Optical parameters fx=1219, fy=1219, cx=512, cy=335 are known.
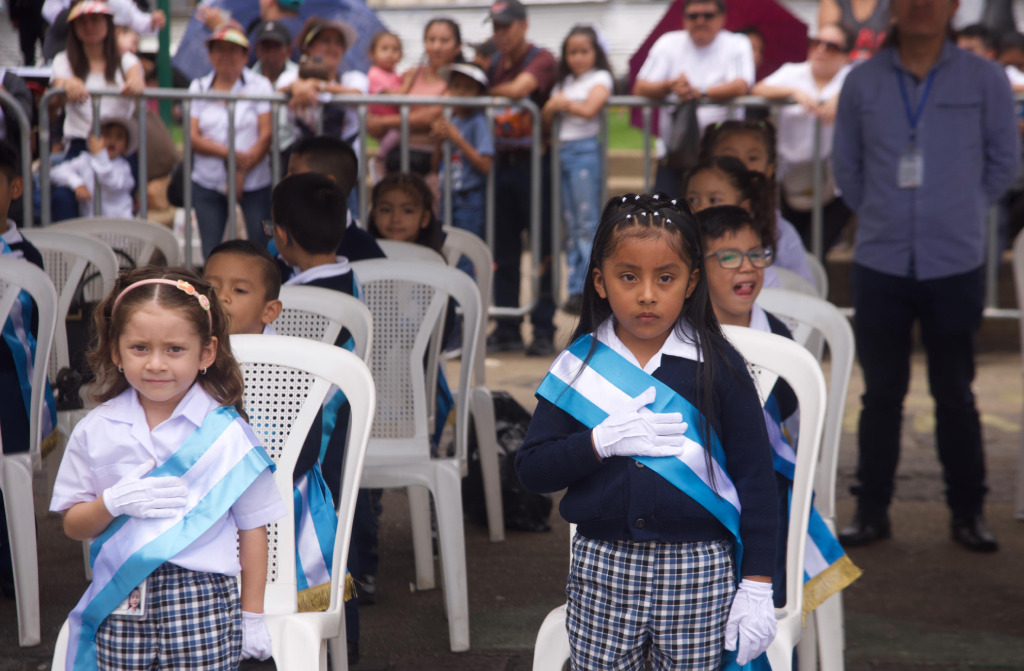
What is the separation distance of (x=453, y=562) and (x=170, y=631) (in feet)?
4.42

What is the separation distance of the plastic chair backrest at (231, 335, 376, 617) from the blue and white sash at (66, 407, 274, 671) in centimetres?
40

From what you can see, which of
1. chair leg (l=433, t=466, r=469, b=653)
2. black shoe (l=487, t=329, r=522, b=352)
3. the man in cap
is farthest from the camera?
black shoe (l=487, t=329, r=522, b=352)

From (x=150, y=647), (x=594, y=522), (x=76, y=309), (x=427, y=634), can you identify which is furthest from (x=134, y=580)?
(x=76, y=309)

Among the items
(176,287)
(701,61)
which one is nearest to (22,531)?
(176,287)

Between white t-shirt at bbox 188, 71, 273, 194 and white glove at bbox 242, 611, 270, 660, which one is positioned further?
white t-shirt at bbox 188, 71, 273, 194

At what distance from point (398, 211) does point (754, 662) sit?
2.75m

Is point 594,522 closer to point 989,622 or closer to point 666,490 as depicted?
point 666,490

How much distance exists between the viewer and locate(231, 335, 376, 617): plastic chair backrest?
2504mm

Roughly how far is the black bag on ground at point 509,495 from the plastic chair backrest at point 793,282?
47.3 inches

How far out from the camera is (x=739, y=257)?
9.37 feet

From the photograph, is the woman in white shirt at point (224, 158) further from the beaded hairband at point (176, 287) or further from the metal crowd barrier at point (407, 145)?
the beaded hairband at point (176, 287)

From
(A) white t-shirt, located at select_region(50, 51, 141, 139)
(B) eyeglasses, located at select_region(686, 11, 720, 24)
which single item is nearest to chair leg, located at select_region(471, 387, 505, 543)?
(A) white t-shirt, located at select_region(50, 51, 141, 139)

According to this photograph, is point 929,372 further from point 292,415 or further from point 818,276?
point 292,415

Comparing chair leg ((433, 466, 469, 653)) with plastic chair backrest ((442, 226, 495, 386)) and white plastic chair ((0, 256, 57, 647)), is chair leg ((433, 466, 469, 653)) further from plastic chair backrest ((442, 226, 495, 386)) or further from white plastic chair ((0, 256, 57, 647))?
plastic chair backrest ((442, 226, 495, 386))
